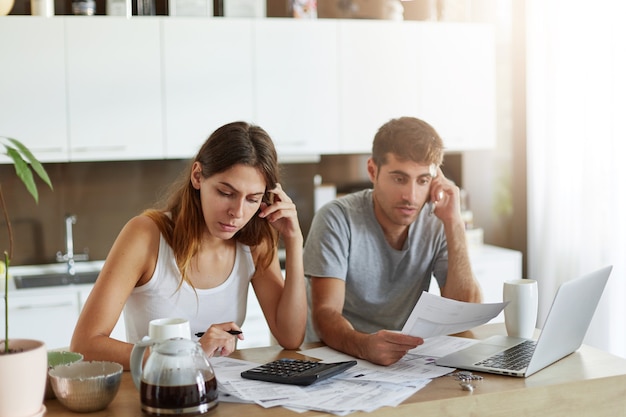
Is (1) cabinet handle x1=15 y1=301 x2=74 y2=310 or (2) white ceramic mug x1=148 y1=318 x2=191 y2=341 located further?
(1) cabinet handle x1=15 y1=301 x2=74 y2=310

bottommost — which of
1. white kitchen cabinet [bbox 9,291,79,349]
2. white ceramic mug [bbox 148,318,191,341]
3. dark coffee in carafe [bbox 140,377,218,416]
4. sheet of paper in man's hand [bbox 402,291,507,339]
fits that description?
white kitchen cabinet [bbox 9,291,79,349]

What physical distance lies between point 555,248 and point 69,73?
8.45ft

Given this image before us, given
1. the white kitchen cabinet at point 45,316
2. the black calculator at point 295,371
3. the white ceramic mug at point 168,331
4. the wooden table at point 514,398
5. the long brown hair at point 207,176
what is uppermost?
the long brown hair at point 207,176

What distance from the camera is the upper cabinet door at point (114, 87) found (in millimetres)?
3730

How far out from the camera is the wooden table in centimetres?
163

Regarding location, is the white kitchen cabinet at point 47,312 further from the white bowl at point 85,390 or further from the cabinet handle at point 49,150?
the white bowl at point 85,390

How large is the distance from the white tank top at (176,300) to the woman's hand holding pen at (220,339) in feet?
1.11

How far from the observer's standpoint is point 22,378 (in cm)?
145

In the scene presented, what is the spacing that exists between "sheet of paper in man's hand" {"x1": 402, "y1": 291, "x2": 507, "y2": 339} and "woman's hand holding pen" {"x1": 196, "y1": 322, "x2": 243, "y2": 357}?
40 cm

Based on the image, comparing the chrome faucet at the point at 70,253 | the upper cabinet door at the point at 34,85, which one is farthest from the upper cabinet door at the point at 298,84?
the chrome faucet at the point at 70,253

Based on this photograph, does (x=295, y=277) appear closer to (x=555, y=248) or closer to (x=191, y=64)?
(x=191, y=64)

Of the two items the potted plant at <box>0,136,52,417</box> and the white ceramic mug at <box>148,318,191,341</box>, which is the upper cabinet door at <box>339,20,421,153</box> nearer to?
the white ceramic mug at <box>148,318,191,341</box>

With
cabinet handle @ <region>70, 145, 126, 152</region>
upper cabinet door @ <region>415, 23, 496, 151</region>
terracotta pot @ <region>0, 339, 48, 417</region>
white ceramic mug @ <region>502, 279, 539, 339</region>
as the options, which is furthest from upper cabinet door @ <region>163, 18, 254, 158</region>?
terracotta pot @ <region>0, 339, 48, 417</region>

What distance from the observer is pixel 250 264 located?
2.36m
